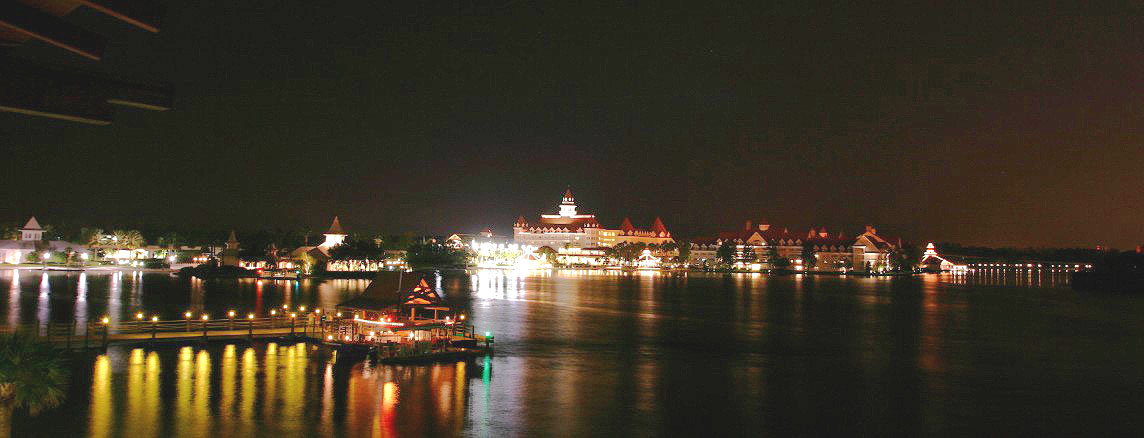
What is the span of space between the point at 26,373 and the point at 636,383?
11428 millimetres

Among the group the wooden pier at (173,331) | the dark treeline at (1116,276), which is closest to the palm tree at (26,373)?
the wooden pier at (173,331)

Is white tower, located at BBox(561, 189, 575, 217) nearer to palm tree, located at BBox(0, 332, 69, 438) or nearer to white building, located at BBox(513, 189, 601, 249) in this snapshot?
white building, located at BBox(513, 189, 601, 249)

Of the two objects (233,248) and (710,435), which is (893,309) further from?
(233,248)

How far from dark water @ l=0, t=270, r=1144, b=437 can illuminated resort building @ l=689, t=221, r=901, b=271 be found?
276ft

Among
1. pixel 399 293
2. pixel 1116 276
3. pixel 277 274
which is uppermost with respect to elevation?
pixel 1116 276

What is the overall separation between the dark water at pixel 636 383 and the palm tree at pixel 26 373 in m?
0.34

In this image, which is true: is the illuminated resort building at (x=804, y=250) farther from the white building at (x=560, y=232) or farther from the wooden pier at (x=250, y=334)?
the wooden pier at (x=250, y=334)

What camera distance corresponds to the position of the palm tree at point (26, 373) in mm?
12141

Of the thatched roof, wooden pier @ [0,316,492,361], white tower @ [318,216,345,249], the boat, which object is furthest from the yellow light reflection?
white tower @ [318,216,345,249]

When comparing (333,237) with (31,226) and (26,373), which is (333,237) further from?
(26,373)

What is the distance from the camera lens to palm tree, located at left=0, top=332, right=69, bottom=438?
12141mm

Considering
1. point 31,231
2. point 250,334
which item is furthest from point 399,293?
point 31,231

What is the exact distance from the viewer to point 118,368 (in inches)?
686

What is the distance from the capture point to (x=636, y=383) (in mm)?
18609
